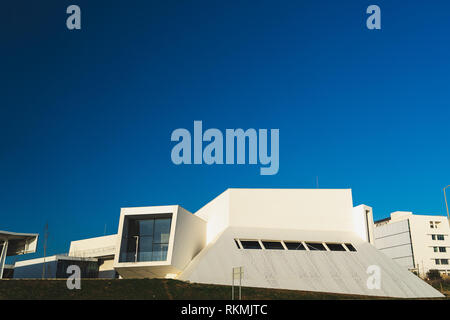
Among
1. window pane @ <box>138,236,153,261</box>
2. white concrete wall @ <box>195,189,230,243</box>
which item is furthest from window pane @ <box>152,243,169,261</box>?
white concrete wall @ <box>195,189,230,243</box>

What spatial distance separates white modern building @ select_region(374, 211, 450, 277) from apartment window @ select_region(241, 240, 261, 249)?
202ft

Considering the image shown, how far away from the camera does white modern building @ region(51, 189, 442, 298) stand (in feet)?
108

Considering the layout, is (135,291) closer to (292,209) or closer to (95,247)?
(292,209)

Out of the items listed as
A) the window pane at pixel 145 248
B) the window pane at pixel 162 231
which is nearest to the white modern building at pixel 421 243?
the window pane at pixel 162 231

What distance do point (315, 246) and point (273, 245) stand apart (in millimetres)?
4276

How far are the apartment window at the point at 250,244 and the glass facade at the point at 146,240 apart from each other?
7361 mm

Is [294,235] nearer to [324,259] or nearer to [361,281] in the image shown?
[324,259]

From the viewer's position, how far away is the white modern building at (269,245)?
108ft

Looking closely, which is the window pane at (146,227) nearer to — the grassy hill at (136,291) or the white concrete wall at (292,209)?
the grassy hill at (136,291)

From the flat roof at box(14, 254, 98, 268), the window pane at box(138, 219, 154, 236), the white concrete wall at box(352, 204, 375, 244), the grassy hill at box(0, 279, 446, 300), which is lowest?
the grassy hill at box(0, 279, 446, 300)

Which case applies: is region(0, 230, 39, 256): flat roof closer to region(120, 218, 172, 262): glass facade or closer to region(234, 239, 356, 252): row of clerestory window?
region(120, 218, 172, 262): glass facade
